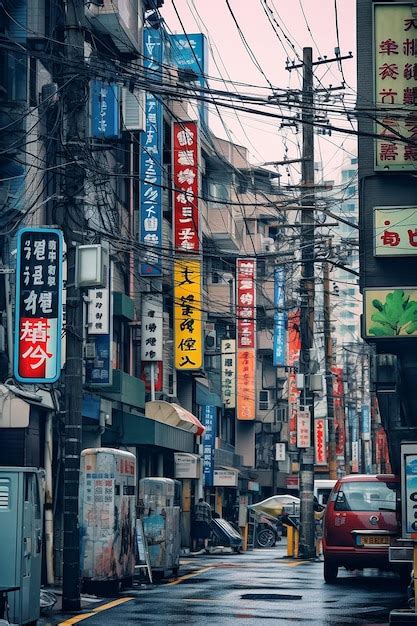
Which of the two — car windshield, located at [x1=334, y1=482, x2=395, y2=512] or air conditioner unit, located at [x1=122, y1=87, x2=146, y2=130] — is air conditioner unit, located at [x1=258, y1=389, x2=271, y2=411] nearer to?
air conditioner unit, located at [x1=122, y1=87, x2=146, y2=130]

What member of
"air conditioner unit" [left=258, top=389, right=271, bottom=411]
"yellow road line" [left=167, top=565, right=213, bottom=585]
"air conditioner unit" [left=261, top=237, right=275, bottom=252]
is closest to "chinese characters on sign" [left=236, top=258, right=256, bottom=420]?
"air conditioner unit" [left=258, top=389, right=271, bottom=411]

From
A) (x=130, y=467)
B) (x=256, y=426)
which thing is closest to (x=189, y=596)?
(x=130, y=467)

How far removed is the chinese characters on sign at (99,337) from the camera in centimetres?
2994

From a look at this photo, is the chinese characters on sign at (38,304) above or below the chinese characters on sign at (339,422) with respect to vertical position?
below

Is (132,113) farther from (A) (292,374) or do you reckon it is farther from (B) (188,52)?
(A) (292,374)

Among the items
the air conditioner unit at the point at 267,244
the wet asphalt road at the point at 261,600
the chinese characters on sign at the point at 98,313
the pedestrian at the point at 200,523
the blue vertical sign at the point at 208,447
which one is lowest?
the wet asphalt road at the point at 261,600

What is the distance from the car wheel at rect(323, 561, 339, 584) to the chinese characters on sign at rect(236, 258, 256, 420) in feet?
88.7

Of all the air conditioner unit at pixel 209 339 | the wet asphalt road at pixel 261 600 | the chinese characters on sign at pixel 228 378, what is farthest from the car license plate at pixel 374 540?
the chinese characters on sign at pixel 228 378

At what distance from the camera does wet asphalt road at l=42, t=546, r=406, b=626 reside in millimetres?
16375

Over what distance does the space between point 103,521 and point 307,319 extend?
17.8m

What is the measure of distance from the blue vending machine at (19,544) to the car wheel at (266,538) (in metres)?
35.5

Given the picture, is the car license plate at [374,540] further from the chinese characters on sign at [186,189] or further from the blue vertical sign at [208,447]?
the blue vertical sign at [208,447]

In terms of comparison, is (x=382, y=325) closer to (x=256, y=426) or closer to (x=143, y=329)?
(x=143, y=329)

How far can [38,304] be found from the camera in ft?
69.2
